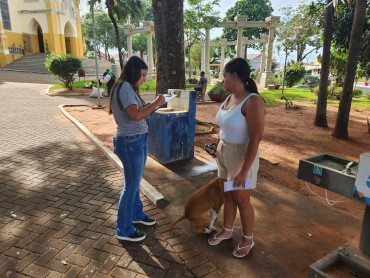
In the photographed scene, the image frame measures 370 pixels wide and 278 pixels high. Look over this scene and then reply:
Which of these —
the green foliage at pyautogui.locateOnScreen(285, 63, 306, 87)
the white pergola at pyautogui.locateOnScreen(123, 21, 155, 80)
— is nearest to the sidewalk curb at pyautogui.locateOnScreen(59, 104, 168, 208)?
the white pergola at pyautogui.locateOnScreen(123, 21, 155, 80)

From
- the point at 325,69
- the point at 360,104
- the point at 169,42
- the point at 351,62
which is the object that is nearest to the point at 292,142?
the point at 351,62

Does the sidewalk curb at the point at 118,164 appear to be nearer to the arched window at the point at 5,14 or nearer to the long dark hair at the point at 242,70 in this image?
the long dark hair at the point at 242,70

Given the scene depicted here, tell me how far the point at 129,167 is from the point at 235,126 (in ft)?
3.73

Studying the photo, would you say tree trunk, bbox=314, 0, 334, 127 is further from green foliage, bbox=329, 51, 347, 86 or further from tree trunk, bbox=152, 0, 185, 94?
green foliage, bbox=329, 51, 347, 86

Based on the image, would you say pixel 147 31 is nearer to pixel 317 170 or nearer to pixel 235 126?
pixel 235 126

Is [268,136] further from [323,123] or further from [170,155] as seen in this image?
[170,155]

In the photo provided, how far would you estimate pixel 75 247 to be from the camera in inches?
104

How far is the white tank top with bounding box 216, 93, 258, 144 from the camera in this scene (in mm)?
2162

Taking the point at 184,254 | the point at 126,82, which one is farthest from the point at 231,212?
the point at 126,82

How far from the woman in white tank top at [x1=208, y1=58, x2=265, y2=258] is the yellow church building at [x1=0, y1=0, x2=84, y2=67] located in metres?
29.5

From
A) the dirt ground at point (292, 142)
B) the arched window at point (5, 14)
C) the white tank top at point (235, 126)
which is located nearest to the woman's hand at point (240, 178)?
the white tank top at point (235, 126)

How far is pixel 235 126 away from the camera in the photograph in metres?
2.19

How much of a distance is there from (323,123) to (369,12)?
20.5 feet

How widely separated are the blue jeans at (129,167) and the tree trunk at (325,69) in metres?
8.15
